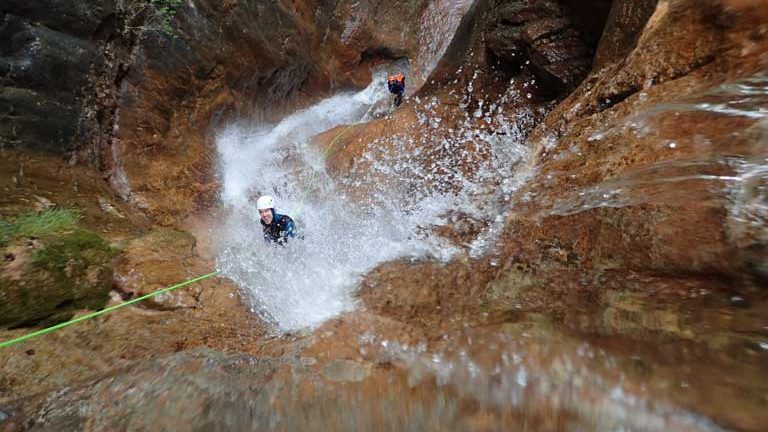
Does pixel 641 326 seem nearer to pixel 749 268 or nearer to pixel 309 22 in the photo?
pixel 749 268

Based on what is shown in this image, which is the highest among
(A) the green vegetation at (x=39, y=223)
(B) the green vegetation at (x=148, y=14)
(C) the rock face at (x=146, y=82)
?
(B) the green vegetation at (x=148, y=14)

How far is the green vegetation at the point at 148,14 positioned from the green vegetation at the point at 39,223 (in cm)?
296

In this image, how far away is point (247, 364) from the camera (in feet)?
9.86

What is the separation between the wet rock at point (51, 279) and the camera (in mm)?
3652

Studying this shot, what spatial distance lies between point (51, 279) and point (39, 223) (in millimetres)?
899

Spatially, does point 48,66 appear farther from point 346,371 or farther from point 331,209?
point 346,371

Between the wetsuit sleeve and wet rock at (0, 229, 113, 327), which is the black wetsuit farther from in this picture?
wet rock at (0, 229, 113, 327)

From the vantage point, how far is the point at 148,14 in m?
6.59

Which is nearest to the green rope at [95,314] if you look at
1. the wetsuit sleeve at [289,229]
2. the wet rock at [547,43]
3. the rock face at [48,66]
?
the wetsuit sleeve at [289,229]

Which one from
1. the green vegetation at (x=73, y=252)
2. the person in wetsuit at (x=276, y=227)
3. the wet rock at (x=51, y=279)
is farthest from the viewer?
the person in wetsuit at (x=276, y=227)

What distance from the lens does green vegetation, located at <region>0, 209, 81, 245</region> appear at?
4.05 m

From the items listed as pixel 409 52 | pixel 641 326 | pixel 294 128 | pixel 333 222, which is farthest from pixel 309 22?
pixel 641 326

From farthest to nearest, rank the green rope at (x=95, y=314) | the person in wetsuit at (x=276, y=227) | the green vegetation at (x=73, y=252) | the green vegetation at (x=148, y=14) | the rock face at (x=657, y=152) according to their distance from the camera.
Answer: the green vegetation at (x=148, y=14), the person in wetsuit at (x=276, y=227), the green vegetation at (x=73, y=252), the green rope at (x=95, y=314), the rock face at (x=657, y=152)

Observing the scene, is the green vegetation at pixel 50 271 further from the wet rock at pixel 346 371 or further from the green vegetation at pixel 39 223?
the wet rock at pixel 346 371
